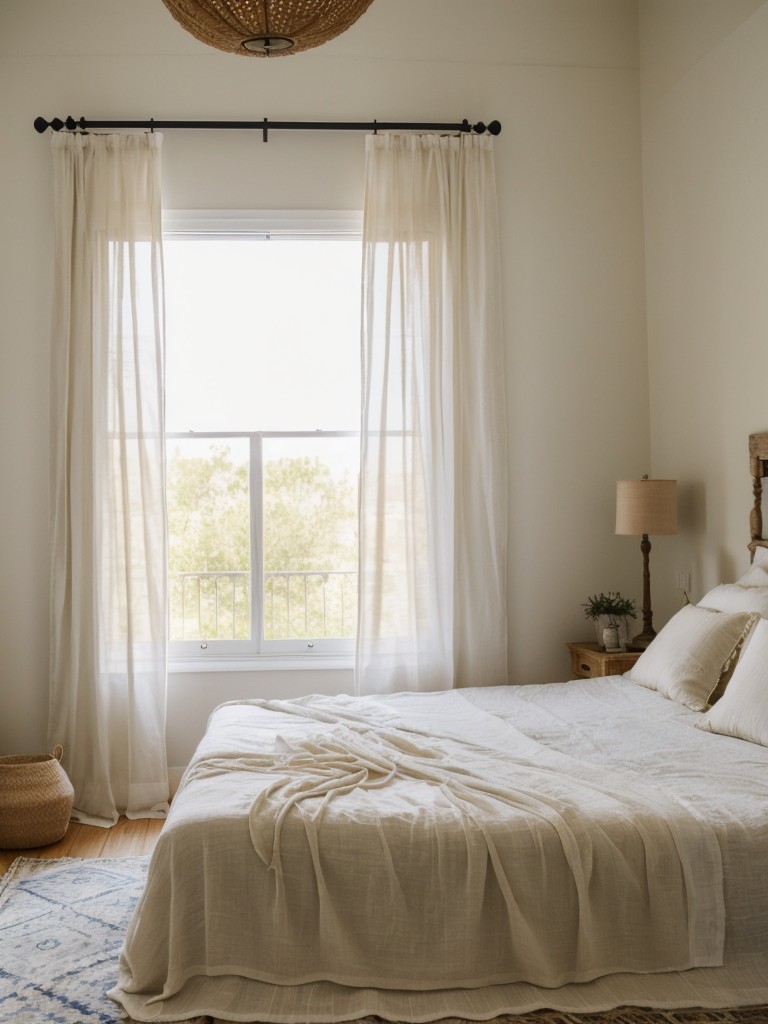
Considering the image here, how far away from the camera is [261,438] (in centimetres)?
468

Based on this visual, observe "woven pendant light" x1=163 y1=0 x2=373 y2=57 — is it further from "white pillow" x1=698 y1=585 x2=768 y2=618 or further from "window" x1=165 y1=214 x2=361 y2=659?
"white pillow" x1=698 y1=585 x2=768 y2=618

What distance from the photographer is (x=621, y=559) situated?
15.6ft

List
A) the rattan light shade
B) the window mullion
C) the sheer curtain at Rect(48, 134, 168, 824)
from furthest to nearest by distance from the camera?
the window mullion
the sheer curtain at Rect(48, 134, 168, 824)
the rattan light shade

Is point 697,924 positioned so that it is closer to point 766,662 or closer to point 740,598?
point 766,662

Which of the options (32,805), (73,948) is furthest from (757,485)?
(32,805)

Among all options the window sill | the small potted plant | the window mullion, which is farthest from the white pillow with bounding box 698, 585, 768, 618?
the window mullion

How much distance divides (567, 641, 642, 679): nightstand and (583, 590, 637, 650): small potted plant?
0.15 ft

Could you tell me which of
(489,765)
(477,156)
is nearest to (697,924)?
(489,765)

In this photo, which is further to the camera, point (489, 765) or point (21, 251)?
point (21, 251)

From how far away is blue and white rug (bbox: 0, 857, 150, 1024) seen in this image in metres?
2.50

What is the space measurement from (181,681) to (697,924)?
9.30 ft

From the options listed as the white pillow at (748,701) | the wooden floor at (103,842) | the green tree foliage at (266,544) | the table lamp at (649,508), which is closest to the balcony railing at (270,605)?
the green tree foliage at (266,544)

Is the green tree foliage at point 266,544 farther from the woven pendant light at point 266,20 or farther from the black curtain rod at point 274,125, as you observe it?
the woven pendant light at point 266,20

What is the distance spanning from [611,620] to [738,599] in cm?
88
